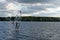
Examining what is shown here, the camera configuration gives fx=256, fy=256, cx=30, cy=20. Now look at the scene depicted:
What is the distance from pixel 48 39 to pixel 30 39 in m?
4.68

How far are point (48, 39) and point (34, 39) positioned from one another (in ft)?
12.2

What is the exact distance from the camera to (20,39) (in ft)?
213

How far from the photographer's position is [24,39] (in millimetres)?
65125

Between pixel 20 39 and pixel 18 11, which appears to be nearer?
pixel 20 39

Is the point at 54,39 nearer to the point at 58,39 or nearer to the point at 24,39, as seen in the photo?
the point at 58,39

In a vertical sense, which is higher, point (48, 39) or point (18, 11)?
point (18, 11)

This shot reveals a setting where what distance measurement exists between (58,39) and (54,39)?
1.02 m

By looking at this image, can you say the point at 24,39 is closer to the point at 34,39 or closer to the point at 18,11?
the point at 34,39

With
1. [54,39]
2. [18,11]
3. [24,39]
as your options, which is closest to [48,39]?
[54,39]

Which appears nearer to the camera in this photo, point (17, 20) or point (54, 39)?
point (54, 39)

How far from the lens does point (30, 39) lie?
6525cm

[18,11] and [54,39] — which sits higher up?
[18,11]

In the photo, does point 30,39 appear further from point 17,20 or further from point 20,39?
point 17,20

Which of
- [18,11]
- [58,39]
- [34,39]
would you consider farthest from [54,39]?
[18,11]
